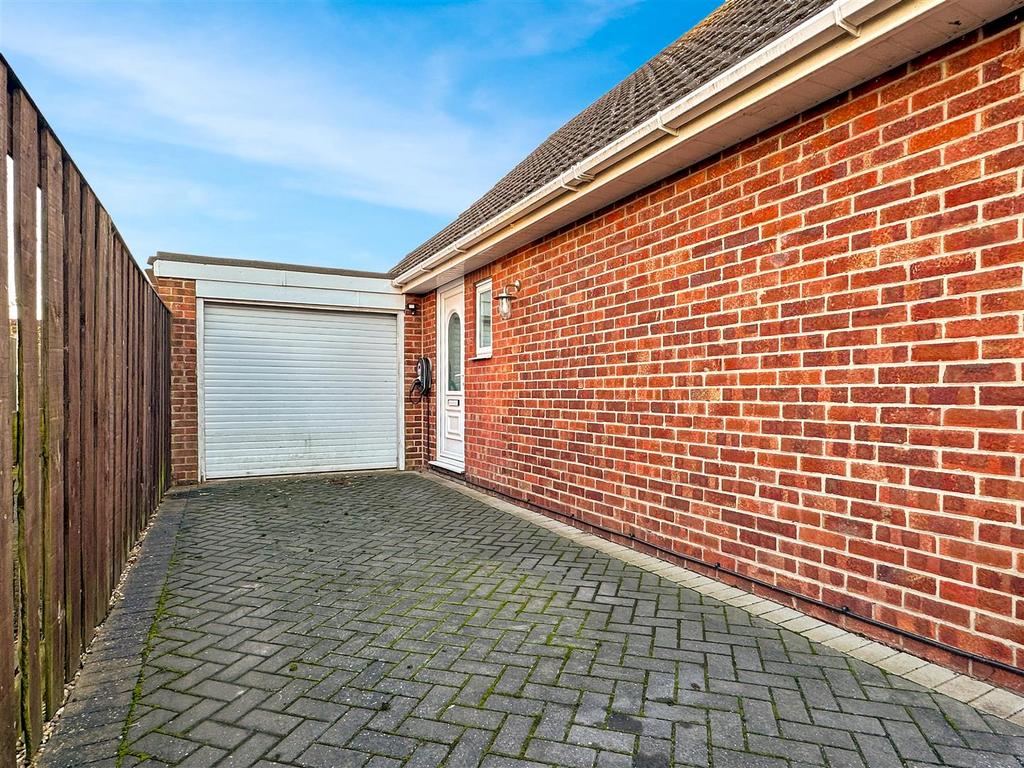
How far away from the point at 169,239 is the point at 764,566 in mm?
8614

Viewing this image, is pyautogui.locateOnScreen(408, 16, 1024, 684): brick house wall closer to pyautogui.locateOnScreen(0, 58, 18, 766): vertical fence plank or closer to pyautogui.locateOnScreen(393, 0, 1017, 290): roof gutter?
pyautogui.locateOnScreen(393, 0, 1017, 290): roof gutter

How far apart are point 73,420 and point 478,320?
5500 mm

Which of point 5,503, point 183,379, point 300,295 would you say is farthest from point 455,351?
point 5,503

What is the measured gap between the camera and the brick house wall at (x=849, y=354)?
2377 mm

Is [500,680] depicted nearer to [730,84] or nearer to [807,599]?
[807,599]

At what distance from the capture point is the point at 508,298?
260 inches

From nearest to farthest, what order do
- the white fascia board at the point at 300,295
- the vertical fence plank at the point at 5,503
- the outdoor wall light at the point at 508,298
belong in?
the vertical fence plank at the point at 5,503, the outdoor wall light at the point at 508,298, the white fascia board at the point at 300,295

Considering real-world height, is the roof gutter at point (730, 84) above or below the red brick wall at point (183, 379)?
above

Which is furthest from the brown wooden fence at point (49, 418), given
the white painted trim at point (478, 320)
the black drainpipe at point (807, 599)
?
the white painted trim at point (478, 320)

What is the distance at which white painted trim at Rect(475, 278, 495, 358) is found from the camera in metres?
7.14

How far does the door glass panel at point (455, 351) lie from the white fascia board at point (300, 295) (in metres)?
1.21

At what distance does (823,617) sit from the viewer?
305 cm

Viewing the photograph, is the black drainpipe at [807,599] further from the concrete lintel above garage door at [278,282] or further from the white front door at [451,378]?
the concrete lintel above garage door at [278,282]

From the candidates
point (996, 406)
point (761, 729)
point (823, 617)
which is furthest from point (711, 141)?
point (761, 729)
